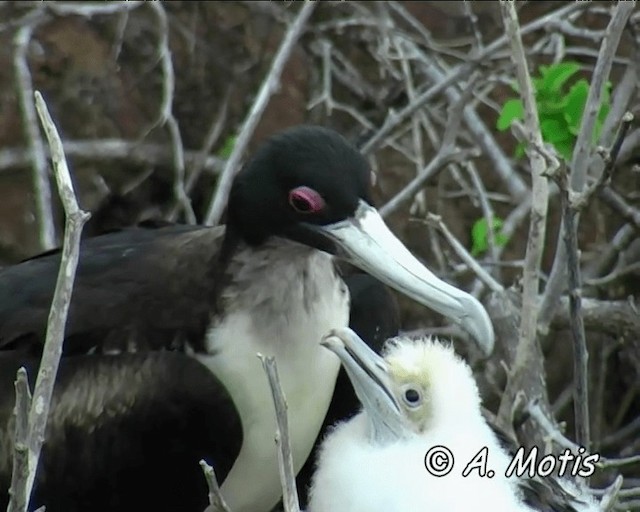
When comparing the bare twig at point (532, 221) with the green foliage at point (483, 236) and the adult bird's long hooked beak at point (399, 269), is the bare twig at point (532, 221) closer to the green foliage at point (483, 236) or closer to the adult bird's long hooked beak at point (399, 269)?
the adult bird's long hooked beak at point (399, 269)

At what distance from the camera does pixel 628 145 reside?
2281mm

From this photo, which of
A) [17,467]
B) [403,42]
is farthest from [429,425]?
[403,42]

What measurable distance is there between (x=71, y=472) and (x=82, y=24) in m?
1.30

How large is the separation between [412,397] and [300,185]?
0.28m

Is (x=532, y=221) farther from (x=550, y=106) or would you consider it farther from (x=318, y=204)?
(x=550, y=106)

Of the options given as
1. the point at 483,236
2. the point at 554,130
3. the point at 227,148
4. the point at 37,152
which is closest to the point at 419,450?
the point at 554,130

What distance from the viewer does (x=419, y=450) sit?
168 centimetres

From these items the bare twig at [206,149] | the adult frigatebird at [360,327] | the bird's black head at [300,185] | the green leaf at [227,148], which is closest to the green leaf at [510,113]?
the adult frigatebird at [360,327]

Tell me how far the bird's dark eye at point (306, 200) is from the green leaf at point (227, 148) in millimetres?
691

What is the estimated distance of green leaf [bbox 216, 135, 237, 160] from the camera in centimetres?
254

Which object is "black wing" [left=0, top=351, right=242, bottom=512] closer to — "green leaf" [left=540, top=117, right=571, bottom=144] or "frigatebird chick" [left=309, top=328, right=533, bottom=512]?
"frigatebird chick" [left=309, top=328, right=533, bottom=512]

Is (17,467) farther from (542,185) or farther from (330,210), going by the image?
(542,185)

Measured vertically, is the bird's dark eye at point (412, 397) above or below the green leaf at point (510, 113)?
below

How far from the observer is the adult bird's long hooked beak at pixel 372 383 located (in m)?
1.62
